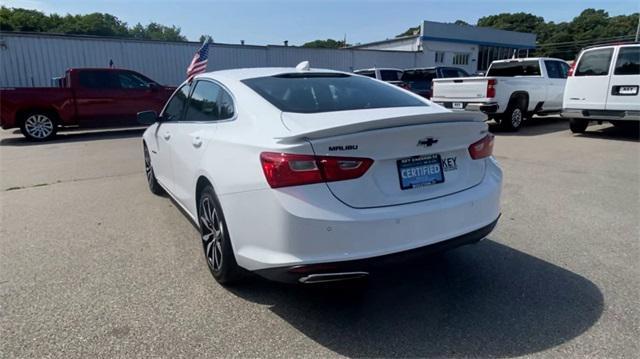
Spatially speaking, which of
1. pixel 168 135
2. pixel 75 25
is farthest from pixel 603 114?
pixel 75 25

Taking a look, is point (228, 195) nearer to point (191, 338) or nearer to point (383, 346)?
point (191, 338)

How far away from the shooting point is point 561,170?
702 cm

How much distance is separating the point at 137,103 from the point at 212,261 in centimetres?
1100

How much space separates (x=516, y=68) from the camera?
13.1m

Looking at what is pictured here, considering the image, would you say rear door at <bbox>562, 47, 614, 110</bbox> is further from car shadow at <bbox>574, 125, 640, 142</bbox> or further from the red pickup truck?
the red pickup truck

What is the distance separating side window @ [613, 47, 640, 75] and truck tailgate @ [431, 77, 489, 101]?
2.80 metres

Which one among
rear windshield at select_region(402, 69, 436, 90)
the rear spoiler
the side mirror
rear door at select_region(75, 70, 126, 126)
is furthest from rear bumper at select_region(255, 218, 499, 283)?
rear windshield at select_region(402, 69, 436, 90)

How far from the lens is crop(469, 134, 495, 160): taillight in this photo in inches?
117

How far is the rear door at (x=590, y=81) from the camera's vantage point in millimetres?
9781

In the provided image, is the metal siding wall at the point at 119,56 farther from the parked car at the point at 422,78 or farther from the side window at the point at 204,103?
the side window at the point at 204,103

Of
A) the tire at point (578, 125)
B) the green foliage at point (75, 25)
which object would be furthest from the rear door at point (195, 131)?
the green foliage at point (75, 25)

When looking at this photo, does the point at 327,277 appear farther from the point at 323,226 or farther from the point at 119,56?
the point at 119,56

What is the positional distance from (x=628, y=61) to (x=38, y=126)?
47.9 ft

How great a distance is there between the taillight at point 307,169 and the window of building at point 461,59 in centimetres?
4085
